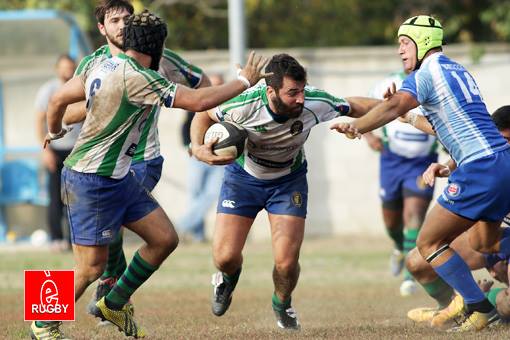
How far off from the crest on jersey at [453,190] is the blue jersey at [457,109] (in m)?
0.16

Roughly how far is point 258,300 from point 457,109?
3.75 metres

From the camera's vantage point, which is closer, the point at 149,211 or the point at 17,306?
the point at 149,211

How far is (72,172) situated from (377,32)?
13162 millimetres

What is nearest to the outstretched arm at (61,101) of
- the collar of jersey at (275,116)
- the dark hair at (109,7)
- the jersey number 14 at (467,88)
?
the dark hair at (109,7)

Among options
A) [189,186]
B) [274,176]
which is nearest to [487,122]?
[274,176]

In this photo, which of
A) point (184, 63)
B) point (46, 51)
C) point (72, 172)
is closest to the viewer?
point (72, 172)

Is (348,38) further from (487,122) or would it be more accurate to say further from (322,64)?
(487,122)

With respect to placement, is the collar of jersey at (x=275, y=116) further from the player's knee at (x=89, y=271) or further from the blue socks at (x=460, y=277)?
the player's knee at (x=89, y=271)

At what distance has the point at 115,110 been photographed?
23.8 feet

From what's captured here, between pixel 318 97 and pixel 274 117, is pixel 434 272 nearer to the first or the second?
pixel 318 97

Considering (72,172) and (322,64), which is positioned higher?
(72,172)

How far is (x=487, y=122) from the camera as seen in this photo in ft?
24.8

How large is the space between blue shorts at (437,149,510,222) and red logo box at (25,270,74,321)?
266 centimetres

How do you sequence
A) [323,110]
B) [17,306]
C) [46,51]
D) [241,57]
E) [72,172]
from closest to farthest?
[72,172] < [323,110] < [17,306] < [241,57] < [46,51]
